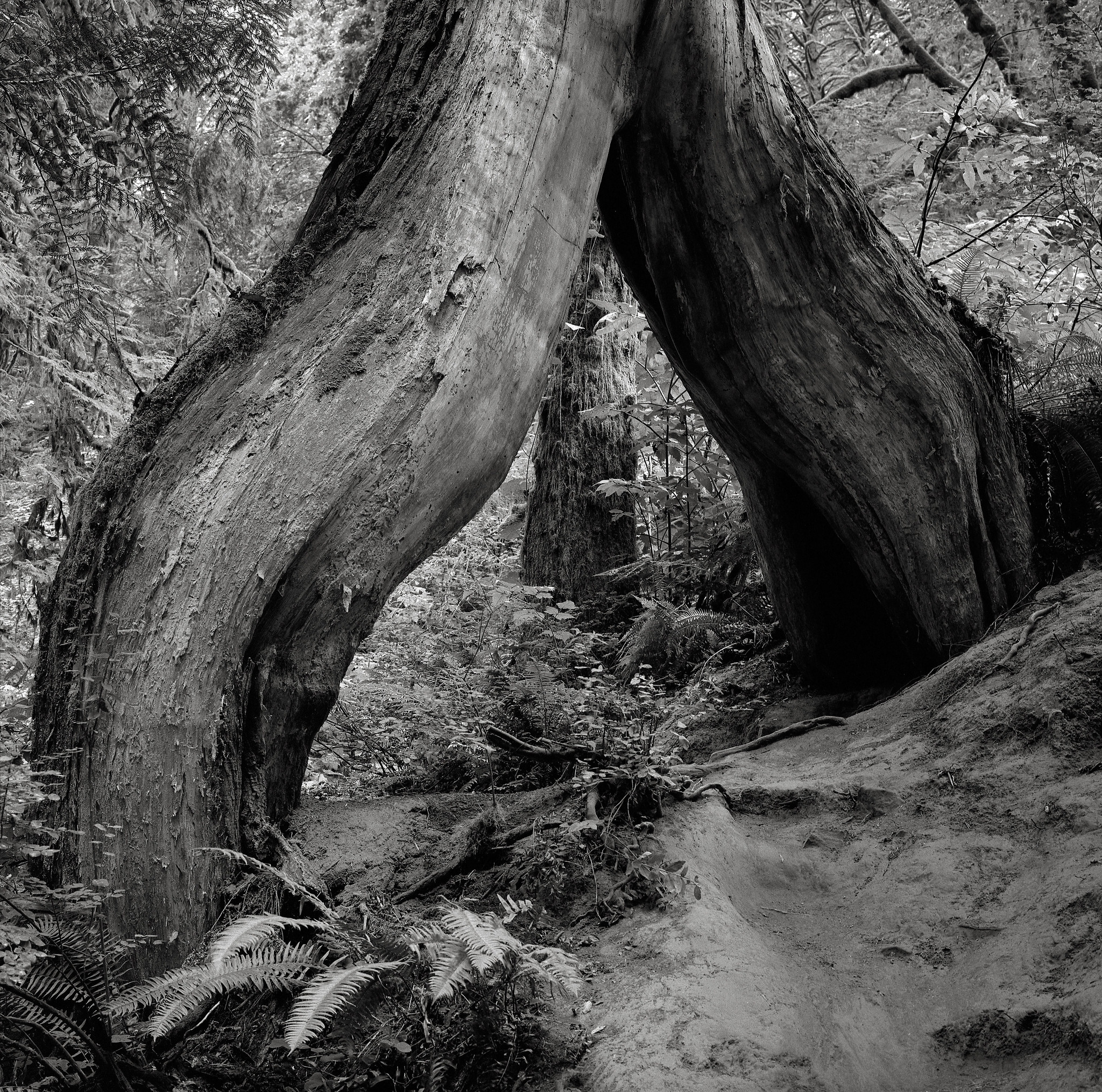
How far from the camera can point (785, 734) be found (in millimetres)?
4734

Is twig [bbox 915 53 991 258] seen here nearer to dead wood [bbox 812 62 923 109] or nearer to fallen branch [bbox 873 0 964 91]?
fallen branch [bbox 873 0 964 91]

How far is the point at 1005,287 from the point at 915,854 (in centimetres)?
435

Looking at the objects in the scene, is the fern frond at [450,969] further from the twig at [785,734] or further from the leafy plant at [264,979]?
the twig at [785,734]

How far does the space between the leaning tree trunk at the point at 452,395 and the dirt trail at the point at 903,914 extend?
124 centimetres

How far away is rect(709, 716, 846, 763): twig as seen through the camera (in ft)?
15.2

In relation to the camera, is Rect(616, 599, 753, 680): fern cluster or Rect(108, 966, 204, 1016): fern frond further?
Rect(616, 599, 753, 680): fern cluster

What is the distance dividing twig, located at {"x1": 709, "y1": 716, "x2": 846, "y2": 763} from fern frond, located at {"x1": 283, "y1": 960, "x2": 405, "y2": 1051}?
2711 millimetres

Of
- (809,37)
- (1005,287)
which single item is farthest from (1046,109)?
(809,37)

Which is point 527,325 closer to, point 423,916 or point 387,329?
point 387,329

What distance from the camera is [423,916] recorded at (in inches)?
113

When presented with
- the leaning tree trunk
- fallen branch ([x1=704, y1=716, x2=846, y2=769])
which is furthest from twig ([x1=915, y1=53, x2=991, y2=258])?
fallen branch ([x1=704, y1=716, x2=846, y2=769])

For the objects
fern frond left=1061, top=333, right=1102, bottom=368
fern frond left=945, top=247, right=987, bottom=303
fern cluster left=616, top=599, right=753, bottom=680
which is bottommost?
fern cluster left=616, top=599, right=753, bottom=680

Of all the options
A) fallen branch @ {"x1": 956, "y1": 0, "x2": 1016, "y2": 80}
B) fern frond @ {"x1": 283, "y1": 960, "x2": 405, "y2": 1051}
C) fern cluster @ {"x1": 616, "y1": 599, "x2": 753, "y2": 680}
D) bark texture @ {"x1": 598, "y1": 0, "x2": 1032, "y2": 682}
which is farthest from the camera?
fallen branch @ {"x1": 956, "y1": 0, "x2": 1016, "y2": 80}

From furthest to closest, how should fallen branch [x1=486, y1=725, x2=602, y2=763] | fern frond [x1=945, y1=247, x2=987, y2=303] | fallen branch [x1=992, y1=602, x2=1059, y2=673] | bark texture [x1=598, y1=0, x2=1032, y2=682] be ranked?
fern frond [x1=945, y1=247, x2=987, y2=303], bark texture [x1=598, y1=0, x2=1032, y2=682], fallen branch [x1=992, y1=602, x2=1059, y2=673], fallen branch [x1=486, y1=725, x2=602, y2=763]
